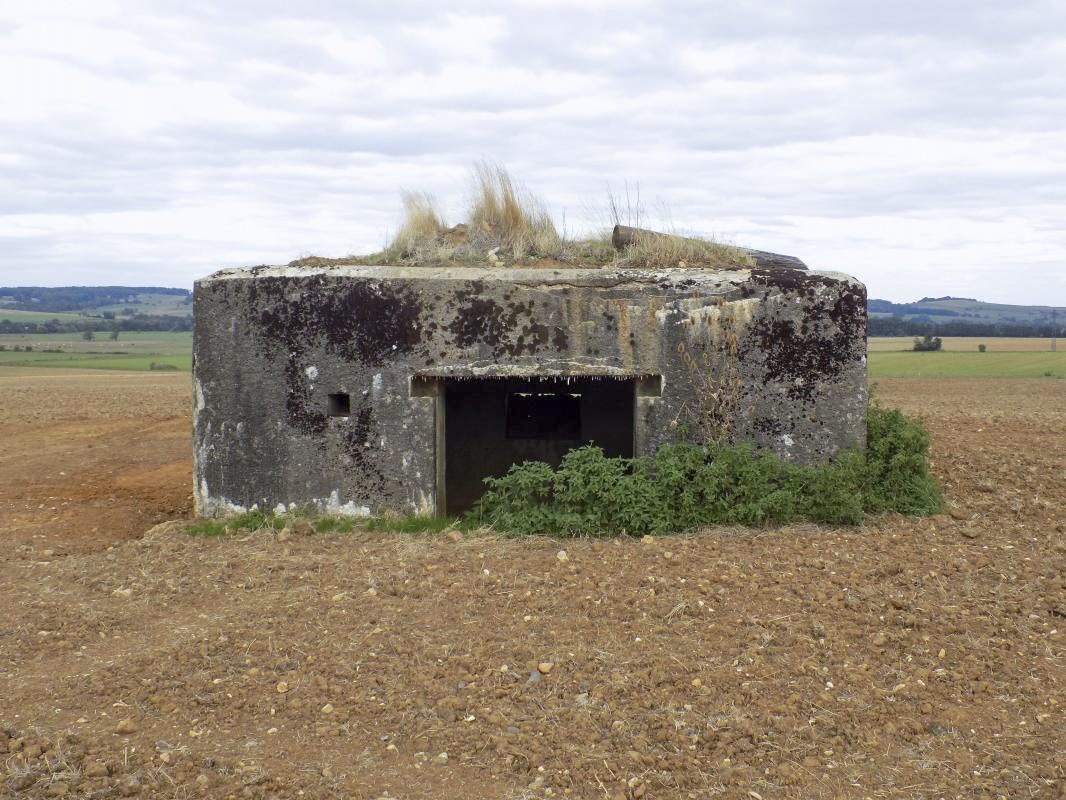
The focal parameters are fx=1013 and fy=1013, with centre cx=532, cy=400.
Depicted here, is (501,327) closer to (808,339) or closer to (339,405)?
(339,405)

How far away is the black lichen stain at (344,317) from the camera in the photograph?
696cm

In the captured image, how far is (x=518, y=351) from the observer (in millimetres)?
6988

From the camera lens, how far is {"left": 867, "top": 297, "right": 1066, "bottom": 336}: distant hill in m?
58.8

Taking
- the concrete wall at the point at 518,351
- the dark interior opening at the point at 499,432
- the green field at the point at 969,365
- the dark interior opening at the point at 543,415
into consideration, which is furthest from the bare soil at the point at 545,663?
the green field at the point at 969,365

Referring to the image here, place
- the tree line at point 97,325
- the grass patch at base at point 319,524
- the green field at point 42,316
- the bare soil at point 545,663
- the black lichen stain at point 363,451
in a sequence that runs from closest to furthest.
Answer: the bare soil at point 545,663 → the grass patch at base at point 319,524 → the black lichen stain at point 363,451 → the tree line at point 97,325 → the green field at point 42,316

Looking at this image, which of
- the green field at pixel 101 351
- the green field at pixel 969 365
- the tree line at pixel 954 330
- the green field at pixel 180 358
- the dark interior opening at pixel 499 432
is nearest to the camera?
the dark interior opening at pixel 499 432

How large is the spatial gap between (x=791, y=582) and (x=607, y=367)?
82.2 inches

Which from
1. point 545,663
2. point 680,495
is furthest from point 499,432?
point 545,663

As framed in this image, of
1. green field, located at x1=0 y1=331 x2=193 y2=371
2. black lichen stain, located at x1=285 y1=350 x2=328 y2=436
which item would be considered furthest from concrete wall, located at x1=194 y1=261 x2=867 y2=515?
green field, located at x1=0 y1=331 x2=193 y2=371

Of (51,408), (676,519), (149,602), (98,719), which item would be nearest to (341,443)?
(149,602)

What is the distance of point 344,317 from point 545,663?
334cm

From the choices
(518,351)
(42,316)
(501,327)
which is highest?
(42,316)

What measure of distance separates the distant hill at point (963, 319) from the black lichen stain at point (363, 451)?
176 feet

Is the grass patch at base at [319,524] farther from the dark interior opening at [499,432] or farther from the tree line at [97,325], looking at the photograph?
the tree line at [97,325]
